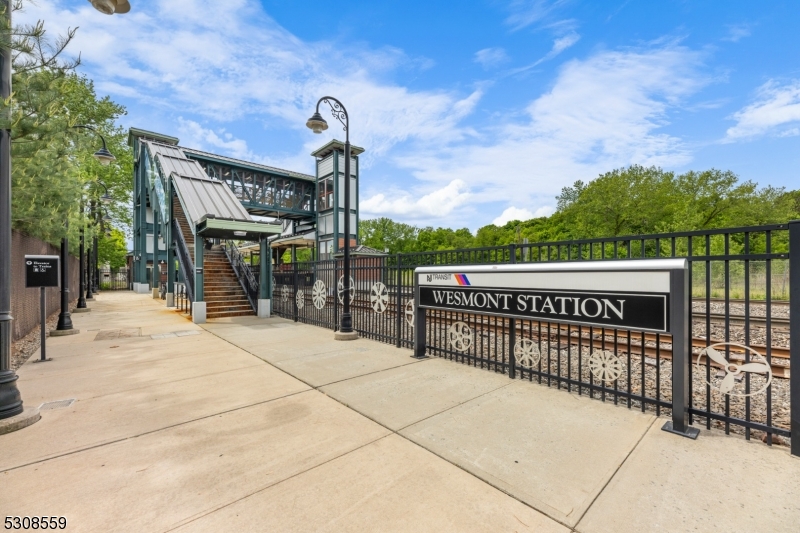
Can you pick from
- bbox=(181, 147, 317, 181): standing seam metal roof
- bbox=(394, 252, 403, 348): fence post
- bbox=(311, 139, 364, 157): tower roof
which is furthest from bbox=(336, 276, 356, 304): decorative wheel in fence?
bbox=(181, 147, 317, 181): standing seam metal roof

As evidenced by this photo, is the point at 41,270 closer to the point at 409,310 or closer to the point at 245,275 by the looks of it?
the point at 409,310

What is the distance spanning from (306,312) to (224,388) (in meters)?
6.45

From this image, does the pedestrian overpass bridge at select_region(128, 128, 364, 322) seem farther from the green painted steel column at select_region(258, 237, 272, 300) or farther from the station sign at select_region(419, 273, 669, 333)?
the station sign at select_region(419, 273, 669, 333)

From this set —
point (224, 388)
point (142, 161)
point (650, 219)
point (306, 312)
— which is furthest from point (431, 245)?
point (224, 388)

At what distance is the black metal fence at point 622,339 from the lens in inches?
132

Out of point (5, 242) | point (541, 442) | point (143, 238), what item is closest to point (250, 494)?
point (541, 442)

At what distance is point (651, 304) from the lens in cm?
375

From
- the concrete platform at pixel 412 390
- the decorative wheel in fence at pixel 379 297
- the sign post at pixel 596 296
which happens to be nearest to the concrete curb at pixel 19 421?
the concrete platform at pixel 412 390

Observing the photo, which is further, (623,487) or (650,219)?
(650,219)

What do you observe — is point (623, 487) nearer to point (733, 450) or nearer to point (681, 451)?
point (681, 451)

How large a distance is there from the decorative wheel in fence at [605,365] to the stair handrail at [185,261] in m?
12.8

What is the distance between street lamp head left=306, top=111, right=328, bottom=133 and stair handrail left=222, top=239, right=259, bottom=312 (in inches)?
294

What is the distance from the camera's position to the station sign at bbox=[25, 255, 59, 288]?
641 centimetres

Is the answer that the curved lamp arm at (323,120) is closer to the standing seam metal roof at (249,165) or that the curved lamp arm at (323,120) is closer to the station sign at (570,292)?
the station sign at (570,292)
